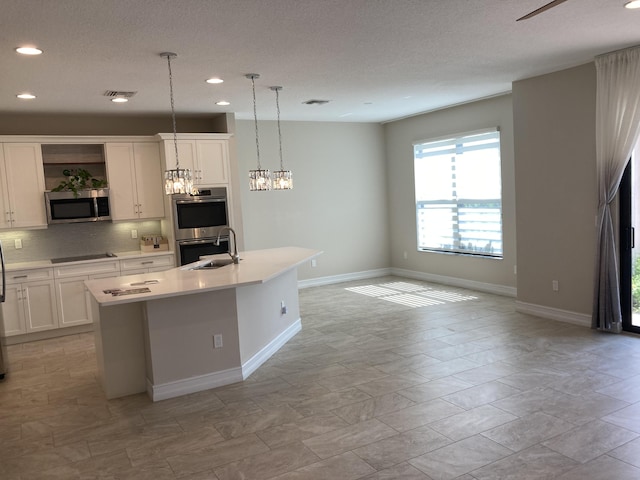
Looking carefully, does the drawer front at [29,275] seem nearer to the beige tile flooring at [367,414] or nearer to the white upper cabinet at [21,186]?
the white upper cabinet at [21,186]

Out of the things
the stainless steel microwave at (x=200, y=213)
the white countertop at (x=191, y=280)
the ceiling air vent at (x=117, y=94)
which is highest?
the ceiling air vent at (x=117, y=94)

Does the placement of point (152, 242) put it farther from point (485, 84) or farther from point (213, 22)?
point (485, 84)

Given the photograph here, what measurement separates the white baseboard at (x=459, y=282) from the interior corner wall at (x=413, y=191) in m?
0.02

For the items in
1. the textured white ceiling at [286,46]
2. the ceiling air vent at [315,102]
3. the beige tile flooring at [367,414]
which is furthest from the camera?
the ceiling air vent at [315,102]

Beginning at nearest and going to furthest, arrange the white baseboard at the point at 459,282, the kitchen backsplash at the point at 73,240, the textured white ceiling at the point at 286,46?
the textured white ceiling at the point at 286,46 < the kitchen backsplash at the point at 73,240 < the white baseboard at the point at 459,282

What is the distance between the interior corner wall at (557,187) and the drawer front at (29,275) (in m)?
5.48

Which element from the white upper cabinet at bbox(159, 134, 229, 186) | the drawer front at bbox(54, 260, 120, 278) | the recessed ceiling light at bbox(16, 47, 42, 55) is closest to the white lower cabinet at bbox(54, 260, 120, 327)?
the drawer front at bbox(54, 260, 120, 278)

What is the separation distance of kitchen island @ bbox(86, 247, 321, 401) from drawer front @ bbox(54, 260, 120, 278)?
184 cm

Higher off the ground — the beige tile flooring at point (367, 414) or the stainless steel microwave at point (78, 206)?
the stainless steel microwave at point (78, 206)

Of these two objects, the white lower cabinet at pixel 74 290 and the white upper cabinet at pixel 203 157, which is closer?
the white lower cabinet at pixel 74 290

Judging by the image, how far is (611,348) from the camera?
183 inches

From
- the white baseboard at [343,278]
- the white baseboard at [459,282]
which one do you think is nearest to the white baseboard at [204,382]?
the white baseboard at [343,278]

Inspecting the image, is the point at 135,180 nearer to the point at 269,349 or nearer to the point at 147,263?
the point at 147,263

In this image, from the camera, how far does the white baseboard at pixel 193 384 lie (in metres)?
4.04
